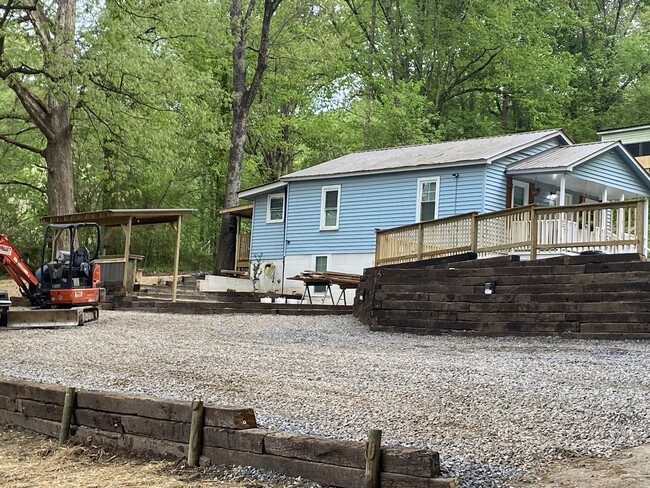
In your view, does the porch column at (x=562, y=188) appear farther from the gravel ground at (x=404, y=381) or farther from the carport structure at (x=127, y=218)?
the carport structure at (x=127, y=218)

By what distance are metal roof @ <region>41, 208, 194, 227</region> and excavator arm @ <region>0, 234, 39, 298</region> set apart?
14.8 feet

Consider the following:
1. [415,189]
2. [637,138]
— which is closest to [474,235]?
[415,189]

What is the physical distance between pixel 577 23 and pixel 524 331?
33991 mm

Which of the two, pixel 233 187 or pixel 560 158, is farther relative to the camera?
pixel 233 187

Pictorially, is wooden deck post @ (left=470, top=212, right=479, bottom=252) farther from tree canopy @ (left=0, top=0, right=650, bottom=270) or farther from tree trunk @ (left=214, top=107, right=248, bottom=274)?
tree trunk @ (left=214, top=107, right=248, bottom=274)

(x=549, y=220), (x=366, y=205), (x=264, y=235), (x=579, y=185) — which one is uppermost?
(x=579, y=185)

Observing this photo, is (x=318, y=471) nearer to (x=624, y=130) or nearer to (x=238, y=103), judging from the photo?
(x=238, y=103)

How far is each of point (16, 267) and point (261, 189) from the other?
580 inches

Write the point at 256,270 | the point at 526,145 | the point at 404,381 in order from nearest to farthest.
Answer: the point at 404,381 < the point at 526,145 < the point at 256,270

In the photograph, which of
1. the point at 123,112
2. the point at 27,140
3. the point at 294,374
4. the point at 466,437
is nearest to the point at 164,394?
the point at 294,374

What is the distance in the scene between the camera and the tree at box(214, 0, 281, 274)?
32.8m

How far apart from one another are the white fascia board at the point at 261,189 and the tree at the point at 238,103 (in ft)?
2.94

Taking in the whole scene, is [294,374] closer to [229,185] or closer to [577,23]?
[229,185]

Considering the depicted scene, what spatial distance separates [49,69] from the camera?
71.2 feet
